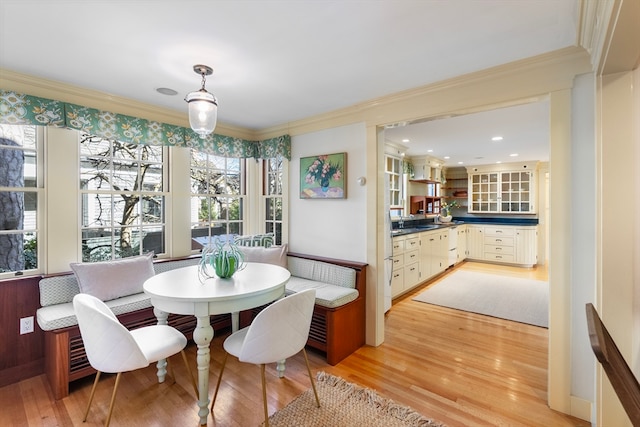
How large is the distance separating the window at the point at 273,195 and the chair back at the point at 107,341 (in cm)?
245

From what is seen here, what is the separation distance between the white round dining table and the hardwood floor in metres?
0.39

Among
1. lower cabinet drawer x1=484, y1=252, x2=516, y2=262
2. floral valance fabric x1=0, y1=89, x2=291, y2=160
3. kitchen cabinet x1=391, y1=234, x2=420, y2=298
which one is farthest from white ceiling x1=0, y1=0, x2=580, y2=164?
lower cabinet drawer x1=484, y1=252, x2=516, y2=262

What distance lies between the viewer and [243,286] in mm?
1935

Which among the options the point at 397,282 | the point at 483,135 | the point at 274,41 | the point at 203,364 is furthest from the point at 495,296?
the point at 274,41

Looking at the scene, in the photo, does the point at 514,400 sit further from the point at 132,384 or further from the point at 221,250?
the point at 132,384

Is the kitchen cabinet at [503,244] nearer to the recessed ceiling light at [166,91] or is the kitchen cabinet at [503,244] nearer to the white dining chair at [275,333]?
the white dining chair at [275,333]

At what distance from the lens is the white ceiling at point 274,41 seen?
1.50 m

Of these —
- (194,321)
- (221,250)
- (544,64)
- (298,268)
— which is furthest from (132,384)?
(544,64)

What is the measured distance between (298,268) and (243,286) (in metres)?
1.49

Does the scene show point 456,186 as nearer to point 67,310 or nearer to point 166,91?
point 166,91

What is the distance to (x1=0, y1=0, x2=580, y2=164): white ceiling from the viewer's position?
4.93 ft

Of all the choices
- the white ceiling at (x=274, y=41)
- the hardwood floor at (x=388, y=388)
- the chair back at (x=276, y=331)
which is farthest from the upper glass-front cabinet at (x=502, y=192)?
the chair back at (x=276, y=331)

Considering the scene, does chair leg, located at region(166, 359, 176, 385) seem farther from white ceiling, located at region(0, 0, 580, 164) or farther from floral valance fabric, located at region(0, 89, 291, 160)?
white ceiling, located at region(0, 0, 580, 164)

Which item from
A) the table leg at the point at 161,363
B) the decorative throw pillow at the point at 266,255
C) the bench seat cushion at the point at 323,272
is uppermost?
the decorative throw pillow at the point at 266,255
